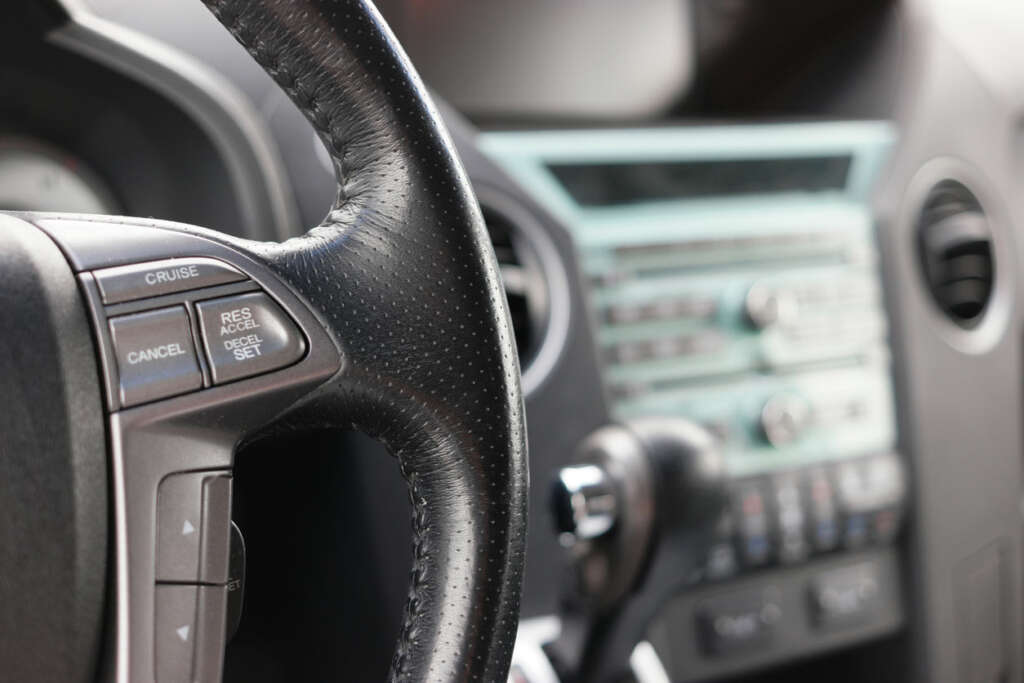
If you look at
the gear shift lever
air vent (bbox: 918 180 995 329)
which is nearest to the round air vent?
the gear shift lever

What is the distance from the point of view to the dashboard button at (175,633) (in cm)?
42

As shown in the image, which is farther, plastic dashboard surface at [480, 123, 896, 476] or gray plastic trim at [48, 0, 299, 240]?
plastic dashboard surface at [480, 123, 896, 476]

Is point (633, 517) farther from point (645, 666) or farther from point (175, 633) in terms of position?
point (175, 633)

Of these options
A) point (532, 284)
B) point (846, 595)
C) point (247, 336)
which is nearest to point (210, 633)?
point (247, 336)

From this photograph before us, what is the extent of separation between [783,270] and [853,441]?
0.64ft

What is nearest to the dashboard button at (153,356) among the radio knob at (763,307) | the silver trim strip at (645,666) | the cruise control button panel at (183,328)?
the cruise control button panel at (183,328)

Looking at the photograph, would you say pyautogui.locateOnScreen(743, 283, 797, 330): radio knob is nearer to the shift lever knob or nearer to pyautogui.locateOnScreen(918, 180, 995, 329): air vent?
pyautogui.locateOnScreen(918, 180, 995, 329): air vent

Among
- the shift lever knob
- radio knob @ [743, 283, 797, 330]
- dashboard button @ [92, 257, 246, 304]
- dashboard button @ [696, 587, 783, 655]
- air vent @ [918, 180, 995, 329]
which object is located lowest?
dashboard button @ [696, 587, 783, 655]

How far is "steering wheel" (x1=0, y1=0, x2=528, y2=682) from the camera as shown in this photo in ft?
1.37

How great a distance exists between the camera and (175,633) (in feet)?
1.40

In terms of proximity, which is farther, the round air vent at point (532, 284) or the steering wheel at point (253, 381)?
the round air vent at point (532, 284)

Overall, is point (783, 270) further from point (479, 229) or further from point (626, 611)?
point (479, 229)

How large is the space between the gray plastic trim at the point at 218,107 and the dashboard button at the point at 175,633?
44 cm

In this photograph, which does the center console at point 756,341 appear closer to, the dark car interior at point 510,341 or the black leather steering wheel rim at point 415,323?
the dark car interior at point 510,341
